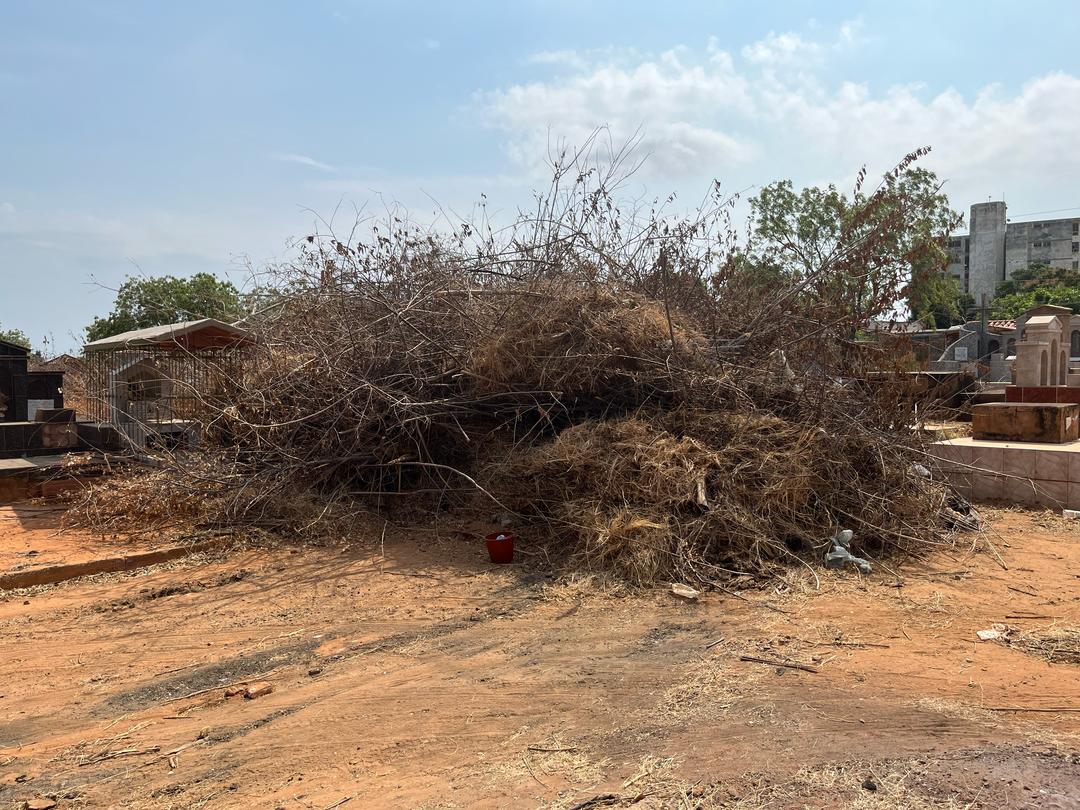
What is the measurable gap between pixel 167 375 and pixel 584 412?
509 cm

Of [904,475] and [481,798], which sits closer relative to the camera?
[481,798]

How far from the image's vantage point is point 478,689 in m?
3.61

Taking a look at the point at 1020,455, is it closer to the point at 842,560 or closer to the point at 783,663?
the point at 842,560

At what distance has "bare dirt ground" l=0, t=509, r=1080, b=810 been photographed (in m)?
2.73

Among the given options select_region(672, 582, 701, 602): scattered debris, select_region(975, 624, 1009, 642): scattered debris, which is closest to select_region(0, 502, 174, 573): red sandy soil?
select_region(672, 582, 701, 602): scattered debris

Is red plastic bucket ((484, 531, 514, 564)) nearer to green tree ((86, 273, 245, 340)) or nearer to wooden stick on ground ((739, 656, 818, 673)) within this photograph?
wooden stick on ground ((739, 656, 818, 673))

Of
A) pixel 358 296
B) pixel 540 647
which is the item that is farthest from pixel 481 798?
pixel 358 296

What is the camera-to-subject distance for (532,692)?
3568 millimetres

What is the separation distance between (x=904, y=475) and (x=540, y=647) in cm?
411

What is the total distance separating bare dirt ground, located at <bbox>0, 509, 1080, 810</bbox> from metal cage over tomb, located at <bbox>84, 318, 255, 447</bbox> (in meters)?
3.26

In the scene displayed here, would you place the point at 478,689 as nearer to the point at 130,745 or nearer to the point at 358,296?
the point at 130,745

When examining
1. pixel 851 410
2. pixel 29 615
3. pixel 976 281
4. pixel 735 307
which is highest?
pixel 976 281

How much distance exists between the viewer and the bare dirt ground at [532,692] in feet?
8.95

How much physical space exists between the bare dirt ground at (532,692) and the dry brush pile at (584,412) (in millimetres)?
726
